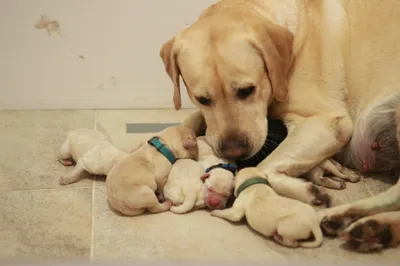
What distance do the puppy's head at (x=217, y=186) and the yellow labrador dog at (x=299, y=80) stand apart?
0.13 metres

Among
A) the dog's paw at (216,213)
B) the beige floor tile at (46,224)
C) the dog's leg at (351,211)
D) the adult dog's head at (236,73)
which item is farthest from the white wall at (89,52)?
the dog's leg at (351,211)

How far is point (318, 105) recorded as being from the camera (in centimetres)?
228

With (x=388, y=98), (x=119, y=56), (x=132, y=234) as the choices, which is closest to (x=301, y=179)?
(x=388, y=98)

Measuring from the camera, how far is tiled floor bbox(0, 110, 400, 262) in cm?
189

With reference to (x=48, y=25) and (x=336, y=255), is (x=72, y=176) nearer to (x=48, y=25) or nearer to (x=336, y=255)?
(x=48, y=25)

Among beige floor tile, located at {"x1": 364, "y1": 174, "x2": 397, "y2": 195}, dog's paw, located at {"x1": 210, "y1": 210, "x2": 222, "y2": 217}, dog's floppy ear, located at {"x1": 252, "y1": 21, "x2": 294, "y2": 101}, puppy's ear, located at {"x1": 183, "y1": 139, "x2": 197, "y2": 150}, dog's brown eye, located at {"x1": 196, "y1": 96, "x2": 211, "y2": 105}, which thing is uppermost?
dog's floppy ear, located at {"x1": 252, "y1": 21, "x2": 294, "y2": 101}

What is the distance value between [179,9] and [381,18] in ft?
3.53

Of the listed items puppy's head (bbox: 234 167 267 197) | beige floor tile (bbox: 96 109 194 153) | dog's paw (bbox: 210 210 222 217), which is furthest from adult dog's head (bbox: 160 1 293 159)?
beige floor tile (bbox: 96 109 194 153)

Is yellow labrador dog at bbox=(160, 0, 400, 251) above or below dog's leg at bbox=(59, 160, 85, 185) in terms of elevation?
above

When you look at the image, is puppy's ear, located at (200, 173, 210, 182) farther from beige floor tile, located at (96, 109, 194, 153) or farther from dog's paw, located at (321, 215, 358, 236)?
beige floor tile, located at (96, 109, 194, 153)

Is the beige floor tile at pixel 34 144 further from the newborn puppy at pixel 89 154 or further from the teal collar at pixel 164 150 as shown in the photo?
the teal collar at pixel 164 150

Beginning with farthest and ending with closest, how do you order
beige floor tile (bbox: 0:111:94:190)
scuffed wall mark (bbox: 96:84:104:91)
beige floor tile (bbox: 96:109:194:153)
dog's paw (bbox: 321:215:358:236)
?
scuffed wall mark (bbox: 96:84:104:91) < beige floor tile (bbox: 96:109:194:153) < beige floor tile (bbox: 0:111:94:190) < dog's paw (bbox: 321:215:358:236)

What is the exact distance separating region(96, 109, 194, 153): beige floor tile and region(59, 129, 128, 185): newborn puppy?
31 centimetres

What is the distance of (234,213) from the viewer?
199 centimetres
